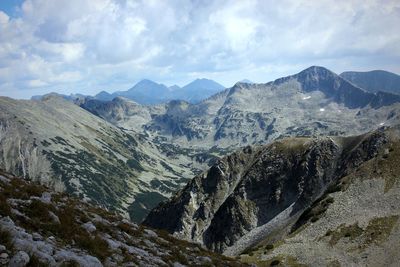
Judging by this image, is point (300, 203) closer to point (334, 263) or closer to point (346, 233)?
point (346, 233)

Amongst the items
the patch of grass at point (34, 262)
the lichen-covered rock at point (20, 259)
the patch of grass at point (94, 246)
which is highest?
the lichen-covered rock at point (20, 259)

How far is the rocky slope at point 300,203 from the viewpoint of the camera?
6581 cm

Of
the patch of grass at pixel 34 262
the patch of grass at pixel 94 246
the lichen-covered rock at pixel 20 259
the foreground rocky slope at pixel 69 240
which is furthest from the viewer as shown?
the patch of grass at pixel 94 246

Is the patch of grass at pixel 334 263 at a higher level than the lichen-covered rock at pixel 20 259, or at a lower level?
lower

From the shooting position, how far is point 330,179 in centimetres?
14238

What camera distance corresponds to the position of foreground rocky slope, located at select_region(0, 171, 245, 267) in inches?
663

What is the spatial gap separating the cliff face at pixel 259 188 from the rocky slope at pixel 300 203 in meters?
0.34

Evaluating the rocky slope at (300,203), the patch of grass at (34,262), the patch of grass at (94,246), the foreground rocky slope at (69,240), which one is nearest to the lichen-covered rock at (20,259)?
the foreground rocky slope at (69,240)

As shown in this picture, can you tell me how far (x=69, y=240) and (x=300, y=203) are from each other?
115379 mm

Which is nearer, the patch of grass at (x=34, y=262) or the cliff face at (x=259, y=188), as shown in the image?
the patch of grass at (x=34, y=262)

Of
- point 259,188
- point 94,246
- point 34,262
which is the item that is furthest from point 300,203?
point 34,262

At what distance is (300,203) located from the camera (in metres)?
130

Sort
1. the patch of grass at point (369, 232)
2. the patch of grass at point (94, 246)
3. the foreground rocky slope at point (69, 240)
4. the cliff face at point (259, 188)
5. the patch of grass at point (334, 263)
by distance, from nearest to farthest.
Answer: the foreground rocky slope at point (69, 240), the patch of grass at point (94, 246), the patch of grass at point (334, 263), the patch of grass at point (369, 232), the cliff face at point (259, 188)

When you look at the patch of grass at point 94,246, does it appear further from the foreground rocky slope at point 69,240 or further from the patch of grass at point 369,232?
the patch of grass at point 369,232
